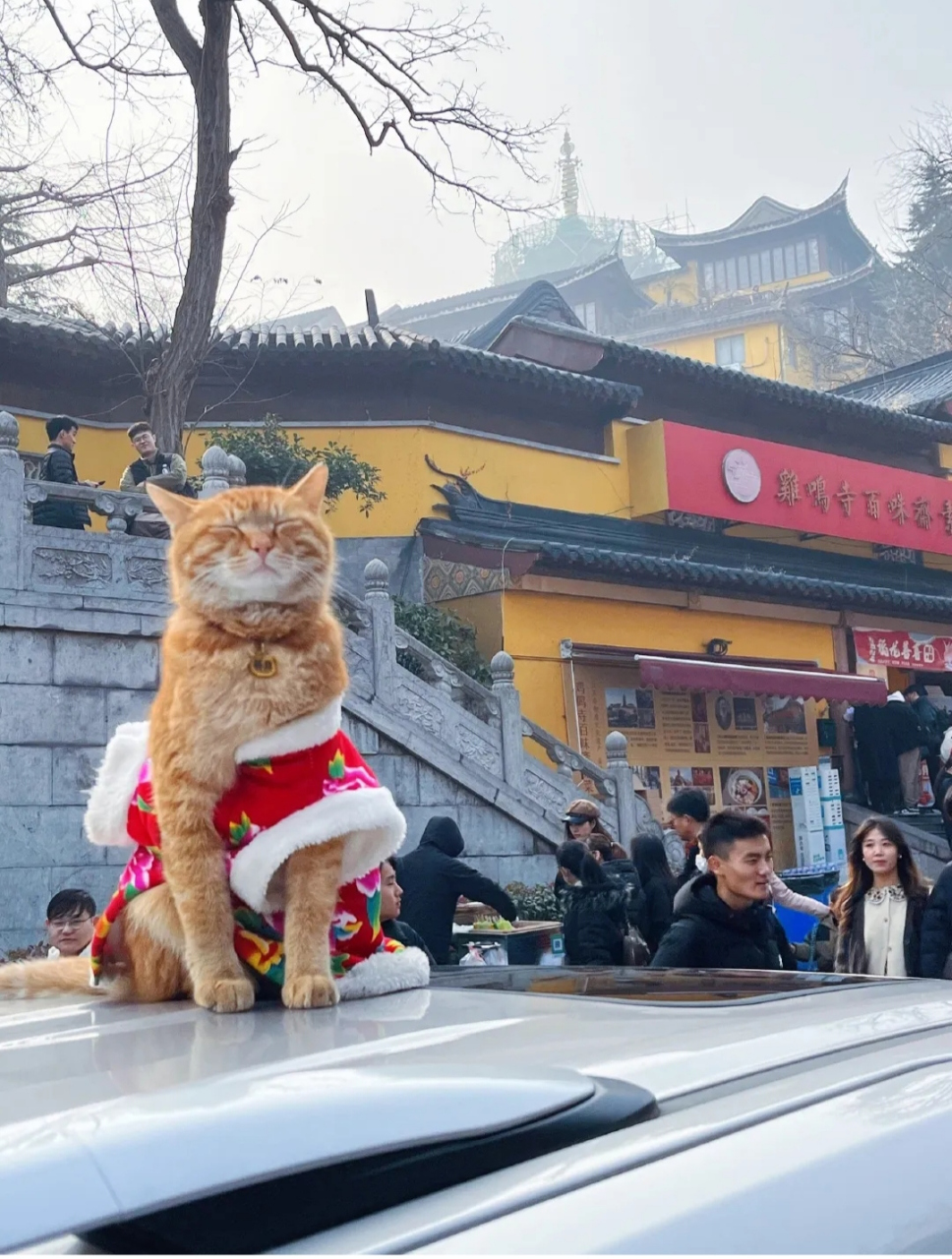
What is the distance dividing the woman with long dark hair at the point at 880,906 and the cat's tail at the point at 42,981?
11.3 ft

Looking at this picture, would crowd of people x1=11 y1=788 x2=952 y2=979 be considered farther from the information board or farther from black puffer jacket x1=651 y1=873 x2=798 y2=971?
the information board

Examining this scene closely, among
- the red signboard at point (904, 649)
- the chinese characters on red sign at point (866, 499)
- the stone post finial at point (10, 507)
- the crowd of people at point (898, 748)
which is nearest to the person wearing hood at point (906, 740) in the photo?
the crowd of people at point (898, 748)

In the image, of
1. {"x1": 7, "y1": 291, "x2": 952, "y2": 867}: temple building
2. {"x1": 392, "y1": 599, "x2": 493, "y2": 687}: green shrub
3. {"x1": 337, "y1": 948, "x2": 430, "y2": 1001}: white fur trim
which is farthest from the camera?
{"x1": 7, "y1": 291, "x2": 952, "y2": 867}: temple building

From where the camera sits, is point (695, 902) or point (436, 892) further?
point (436, 892)

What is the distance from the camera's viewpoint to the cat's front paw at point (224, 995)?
2.11 m

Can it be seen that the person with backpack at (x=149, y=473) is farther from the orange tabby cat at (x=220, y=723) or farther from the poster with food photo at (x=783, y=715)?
the poster with food photo at (x=783, y=715)

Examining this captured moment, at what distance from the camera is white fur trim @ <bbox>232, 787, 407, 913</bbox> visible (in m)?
2.38

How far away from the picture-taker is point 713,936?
4145 millimetres


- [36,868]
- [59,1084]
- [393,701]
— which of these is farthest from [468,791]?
[59,1084]

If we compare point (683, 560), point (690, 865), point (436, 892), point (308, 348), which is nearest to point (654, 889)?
point (690, 865)

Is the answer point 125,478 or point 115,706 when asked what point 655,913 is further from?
point 125,478

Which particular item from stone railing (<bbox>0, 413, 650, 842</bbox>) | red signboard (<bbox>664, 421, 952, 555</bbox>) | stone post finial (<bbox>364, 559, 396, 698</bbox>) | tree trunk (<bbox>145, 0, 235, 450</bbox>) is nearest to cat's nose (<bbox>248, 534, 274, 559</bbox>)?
stone railing (<bbox>0, 413, 650, 842</bbox>)

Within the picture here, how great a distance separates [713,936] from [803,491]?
49.9 ft

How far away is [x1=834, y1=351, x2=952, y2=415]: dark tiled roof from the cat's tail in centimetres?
2190
